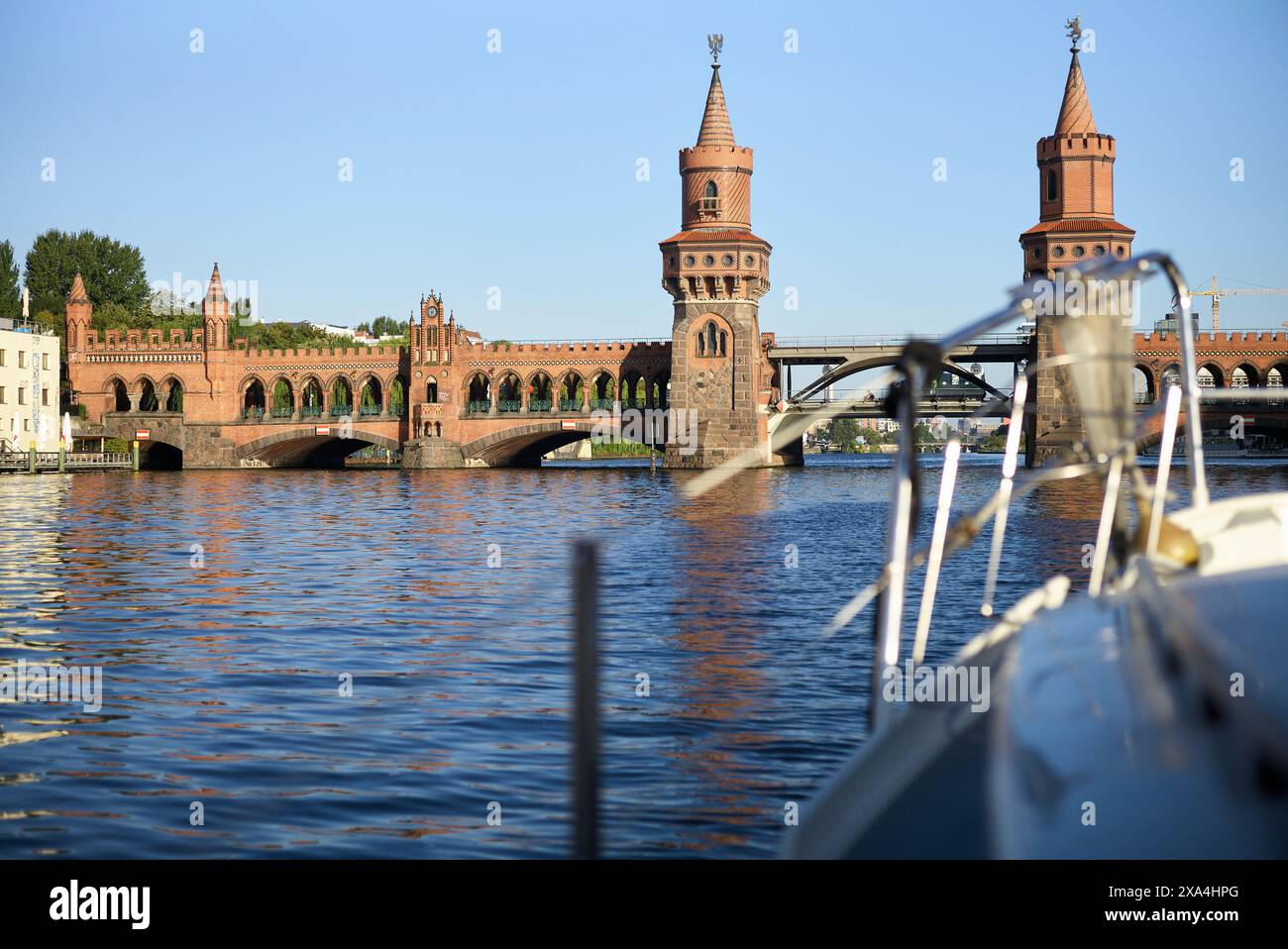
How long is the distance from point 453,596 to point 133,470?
170 ft

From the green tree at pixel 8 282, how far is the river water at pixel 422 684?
63.7m

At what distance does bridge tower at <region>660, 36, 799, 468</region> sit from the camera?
215ft

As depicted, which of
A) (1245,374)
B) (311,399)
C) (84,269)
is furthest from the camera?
(84,269)

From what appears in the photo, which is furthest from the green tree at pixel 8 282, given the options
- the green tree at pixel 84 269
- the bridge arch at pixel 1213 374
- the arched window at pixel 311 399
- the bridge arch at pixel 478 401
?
the bridge arch at pixel 1213 374

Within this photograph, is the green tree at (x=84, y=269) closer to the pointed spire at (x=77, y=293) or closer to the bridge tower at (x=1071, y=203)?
the pointed spire at (x=77, y=293)

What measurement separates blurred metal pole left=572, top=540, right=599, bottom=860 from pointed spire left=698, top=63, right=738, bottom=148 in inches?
2569

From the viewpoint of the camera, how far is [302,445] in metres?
73.4

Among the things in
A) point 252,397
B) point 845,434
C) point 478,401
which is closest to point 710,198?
point 478,401

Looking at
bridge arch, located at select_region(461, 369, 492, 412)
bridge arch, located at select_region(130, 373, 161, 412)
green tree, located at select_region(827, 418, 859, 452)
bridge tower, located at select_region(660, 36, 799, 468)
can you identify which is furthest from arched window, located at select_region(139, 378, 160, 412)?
green tree, located at select_region(827, 418, 859, 452)

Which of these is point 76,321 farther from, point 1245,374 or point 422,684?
point 422,684

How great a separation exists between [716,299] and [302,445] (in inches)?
888

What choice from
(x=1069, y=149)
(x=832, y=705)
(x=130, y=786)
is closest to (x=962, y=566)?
(x=832, y=705)

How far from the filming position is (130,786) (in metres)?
8.67

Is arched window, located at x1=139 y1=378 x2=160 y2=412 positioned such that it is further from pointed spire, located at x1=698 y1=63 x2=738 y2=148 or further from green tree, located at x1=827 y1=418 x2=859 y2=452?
green tree, located at x1=827 y1=418 x2=859 y2=452
